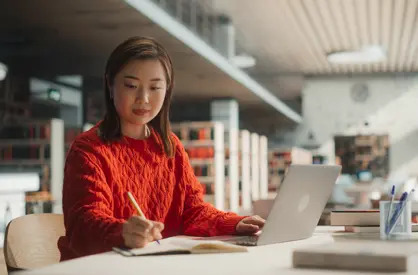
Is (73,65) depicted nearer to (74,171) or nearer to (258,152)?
(258,152)

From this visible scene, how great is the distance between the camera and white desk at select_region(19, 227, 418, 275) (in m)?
1.12

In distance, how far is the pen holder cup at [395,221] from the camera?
5.65ft

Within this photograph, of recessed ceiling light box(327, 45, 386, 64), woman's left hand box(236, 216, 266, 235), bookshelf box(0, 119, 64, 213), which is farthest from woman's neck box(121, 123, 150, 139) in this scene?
recessed ceiling light box(327, 45, 386, 64)

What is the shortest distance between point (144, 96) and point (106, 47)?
7344 mm

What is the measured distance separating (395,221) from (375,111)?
53.3 feet

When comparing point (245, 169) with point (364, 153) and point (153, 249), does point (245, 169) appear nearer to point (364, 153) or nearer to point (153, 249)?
point (364, 153)

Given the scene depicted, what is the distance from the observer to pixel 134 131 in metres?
1.82

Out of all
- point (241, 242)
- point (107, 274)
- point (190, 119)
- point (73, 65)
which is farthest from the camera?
point (190, 119)

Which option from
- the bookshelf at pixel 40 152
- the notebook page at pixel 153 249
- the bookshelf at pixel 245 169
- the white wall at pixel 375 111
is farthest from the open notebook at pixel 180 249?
the white wall at pixel 375 111

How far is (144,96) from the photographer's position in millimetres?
1716

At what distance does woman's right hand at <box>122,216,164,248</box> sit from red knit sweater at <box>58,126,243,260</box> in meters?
0.04

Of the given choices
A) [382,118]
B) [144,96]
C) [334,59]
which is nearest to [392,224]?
[144,96]

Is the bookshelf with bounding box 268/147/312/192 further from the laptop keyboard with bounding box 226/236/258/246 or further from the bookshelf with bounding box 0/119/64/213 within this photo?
the laptop keyboard with bounding box 226/236/258/246

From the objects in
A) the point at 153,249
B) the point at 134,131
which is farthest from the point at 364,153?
the point at 153,249
